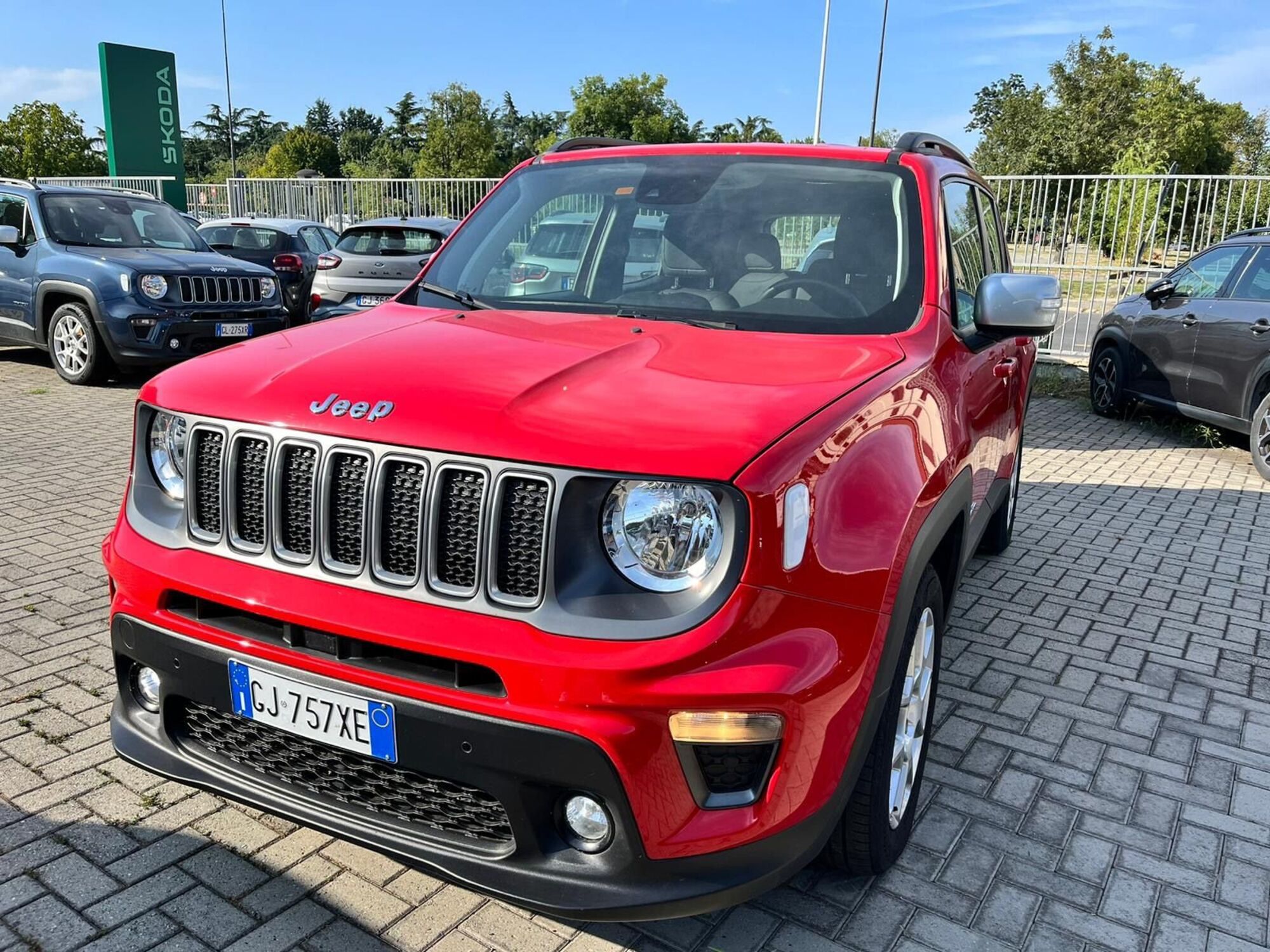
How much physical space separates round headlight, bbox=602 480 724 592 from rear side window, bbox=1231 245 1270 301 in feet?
25.5

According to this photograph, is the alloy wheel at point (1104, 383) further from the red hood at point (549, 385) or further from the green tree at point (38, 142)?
the green tree at point (38, 142)

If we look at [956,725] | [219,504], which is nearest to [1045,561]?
[956,725]

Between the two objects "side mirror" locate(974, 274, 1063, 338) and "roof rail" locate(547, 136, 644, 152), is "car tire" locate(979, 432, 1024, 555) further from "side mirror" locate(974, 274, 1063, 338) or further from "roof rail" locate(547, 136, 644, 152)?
"roof rail" locate(547, 136, 644, 152)

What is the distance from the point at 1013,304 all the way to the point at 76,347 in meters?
9.81

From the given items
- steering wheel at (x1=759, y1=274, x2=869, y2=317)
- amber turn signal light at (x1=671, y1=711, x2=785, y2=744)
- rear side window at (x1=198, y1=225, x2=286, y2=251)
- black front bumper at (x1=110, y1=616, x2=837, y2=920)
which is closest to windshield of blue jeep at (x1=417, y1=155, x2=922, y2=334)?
steering wheel at (x1=759, y1=274, x2=869, y2=317)

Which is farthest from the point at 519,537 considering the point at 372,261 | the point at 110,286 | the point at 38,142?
the point at 38,142

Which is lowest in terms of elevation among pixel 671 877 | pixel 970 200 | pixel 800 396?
pixel 671 877

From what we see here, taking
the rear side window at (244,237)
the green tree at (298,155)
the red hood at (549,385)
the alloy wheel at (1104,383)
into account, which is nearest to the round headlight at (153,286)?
the rear side window at (244,237)

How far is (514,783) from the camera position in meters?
1.93

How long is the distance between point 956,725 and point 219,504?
8.70 feet

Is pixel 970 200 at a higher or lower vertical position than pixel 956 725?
higher

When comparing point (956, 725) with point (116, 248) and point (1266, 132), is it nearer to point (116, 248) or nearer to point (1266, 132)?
point (116, 248)

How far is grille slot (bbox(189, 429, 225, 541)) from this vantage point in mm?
2342

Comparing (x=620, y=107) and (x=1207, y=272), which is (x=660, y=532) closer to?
(x=1207, y=272)
